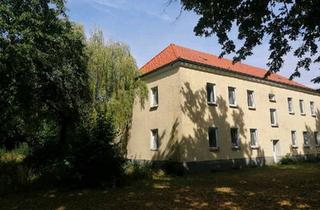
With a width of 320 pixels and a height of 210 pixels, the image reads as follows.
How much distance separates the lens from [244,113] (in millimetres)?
29141

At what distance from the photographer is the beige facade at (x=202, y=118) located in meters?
24.5

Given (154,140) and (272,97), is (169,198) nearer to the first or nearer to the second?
(154,140)

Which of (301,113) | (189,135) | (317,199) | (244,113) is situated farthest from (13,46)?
(301,113)

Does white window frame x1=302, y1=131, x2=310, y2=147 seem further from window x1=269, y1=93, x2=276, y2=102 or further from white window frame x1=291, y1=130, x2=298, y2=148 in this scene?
window x1=269, y1=93, x2=276, y2=102

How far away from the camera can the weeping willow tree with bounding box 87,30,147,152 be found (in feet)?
83.4

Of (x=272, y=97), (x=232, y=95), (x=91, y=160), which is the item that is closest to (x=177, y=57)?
(x=232, y=95)

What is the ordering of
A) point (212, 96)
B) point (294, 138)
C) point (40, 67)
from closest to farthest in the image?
point (40, 67) < point (212, 96) < point (294, 138)

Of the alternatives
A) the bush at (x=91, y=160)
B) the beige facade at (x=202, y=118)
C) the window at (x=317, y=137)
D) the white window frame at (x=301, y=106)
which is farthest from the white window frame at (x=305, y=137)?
the bush at (x=91, y=160)

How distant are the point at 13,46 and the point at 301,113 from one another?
31.0m

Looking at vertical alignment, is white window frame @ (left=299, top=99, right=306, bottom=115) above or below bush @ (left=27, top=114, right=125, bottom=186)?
above

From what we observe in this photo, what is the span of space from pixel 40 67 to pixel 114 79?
24.3 ft

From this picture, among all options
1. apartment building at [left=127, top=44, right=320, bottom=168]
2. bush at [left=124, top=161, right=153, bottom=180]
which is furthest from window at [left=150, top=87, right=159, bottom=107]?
bush at [left=124, top=161, right=153, bottom=180]

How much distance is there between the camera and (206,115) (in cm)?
2572

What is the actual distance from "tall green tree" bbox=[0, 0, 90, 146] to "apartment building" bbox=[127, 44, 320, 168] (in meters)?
6.09
